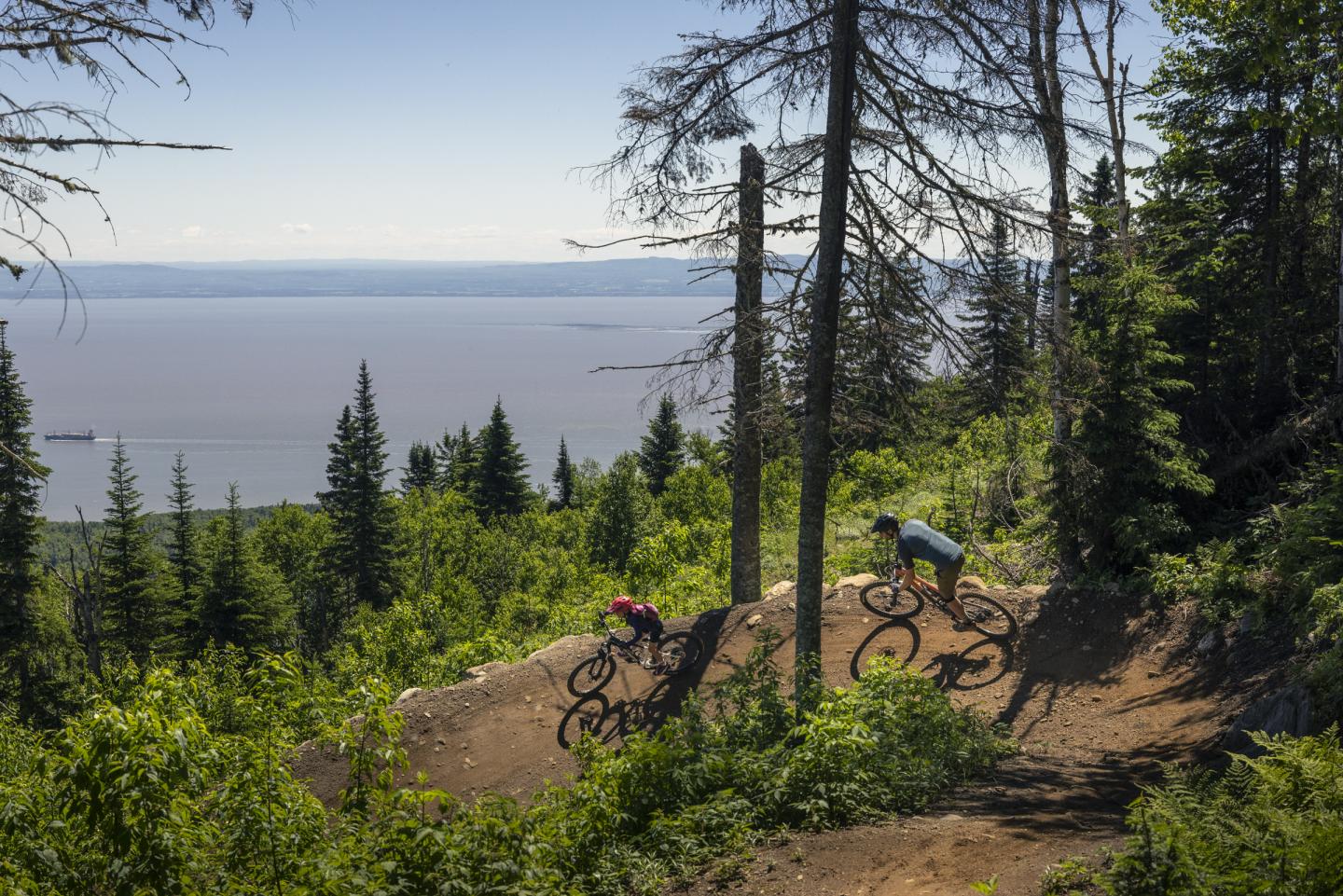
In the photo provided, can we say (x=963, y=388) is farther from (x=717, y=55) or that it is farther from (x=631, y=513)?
(x=631, y=513)

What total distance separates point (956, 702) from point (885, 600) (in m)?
2.25

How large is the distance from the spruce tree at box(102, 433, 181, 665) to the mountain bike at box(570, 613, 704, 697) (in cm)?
3138

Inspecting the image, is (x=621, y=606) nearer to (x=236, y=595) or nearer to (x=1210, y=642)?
(x=1210, y=642)

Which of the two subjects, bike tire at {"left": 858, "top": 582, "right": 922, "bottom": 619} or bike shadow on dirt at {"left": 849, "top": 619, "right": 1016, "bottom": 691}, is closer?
bike shadow on dirt at {"left": 849, "top": 619, "right": 1016, "bottom": 691}

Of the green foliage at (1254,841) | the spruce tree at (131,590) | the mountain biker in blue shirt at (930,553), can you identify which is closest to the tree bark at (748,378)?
the mountain biker in blue shirt at (930,553)

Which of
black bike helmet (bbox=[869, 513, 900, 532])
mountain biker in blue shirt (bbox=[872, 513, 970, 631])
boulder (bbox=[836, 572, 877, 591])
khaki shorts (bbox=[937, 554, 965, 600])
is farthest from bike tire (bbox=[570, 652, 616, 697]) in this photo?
khaki shorts (bbox=[937, 554, 965, 600])

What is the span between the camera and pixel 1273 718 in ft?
23.0

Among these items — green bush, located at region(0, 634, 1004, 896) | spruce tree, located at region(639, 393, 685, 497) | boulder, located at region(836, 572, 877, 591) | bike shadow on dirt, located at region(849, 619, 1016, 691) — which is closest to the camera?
green bush, located at region(0, 634, 1004, 896)

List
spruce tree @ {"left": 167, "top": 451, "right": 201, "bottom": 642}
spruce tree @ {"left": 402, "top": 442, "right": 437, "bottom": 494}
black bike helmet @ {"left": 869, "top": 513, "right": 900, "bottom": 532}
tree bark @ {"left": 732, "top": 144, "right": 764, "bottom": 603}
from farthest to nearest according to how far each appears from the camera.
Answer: spruce tree @ {"left": 402, "top": 442, "right": 437, "bottom": 494}
spruce tree @ {"left": 167, "top": 451, "right": 201, "bottom": 642}
black bike helmet @ {"left": 869, "top": 513, "right": 900, "bottom": 532}
tree bark @ {"left": 732, "top": 144, "right": 764, "bottom": 603}

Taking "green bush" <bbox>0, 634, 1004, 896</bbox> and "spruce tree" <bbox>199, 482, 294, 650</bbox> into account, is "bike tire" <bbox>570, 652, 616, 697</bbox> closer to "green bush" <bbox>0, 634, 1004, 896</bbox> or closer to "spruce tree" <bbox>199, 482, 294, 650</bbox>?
"green bush" <bbox>0, 634, 1004, 896</bbox>

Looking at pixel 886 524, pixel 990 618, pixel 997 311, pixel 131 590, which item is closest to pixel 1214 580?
pixel 990 618

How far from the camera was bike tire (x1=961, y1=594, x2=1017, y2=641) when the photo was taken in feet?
36.5

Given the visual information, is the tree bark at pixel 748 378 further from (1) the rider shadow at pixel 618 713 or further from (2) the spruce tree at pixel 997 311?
(1) the rider shadow at pixel 618 713

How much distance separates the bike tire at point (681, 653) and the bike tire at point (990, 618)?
368cm
